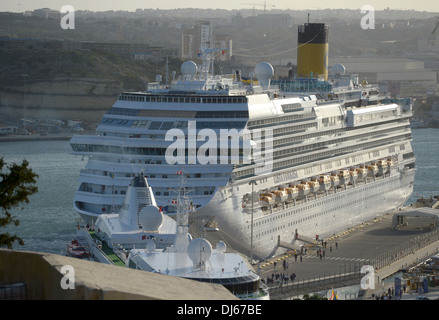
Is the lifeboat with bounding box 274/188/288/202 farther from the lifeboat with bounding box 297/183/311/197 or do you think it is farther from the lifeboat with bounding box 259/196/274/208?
the lifeboat with bounding box 297/183/311/197

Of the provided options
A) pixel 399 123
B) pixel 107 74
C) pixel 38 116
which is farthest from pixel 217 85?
pixel 107 74

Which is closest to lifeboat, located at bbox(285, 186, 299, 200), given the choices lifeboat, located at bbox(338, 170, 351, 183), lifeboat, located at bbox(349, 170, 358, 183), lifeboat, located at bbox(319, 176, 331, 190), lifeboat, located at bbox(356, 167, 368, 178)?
lifeboat, located at bbox(319, 176, 331, 190)

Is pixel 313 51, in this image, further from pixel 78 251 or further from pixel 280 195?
pixel 78 251

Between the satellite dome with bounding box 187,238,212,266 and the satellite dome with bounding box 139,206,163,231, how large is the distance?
12.7ft

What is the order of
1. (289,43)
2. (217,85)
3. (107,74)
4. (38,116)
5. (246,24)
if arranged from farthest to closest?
(246,24) → (289,43) → (107,74) → (38,116) → (217,85)

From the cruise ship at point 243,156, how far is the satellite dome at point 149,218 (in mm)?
2383

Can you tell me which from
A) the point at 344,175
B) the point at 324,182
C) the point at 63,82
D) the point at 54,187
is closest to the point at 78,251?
the point at 324,182

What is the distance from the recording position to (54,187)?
38.8 metres

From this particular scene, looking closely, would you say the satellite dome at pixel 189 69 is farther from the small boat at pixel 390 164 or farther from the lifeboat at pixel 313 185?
the small boat at pixel 390 164

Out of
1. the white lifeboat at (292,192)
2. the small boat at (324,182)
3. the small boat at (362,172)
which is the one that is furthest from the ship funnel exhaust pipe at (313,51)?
the white lifeboat at (292,192)

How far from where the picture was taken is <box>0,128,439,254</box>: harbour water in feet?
95.8

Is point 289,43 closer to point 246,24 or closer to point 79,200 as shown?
point 246,24

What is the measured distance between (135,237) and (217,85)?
773 centimetres
